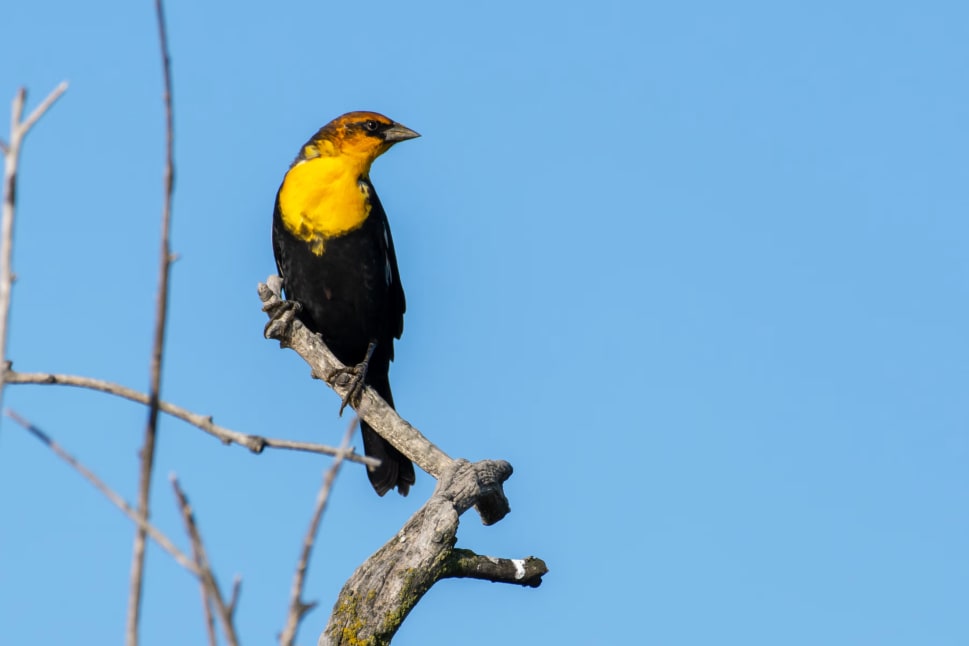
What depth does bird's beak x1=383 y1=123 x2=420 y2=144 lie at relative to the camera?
6609 millimetres

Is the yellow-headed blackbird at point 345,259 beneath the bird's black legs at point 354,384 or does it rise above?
above

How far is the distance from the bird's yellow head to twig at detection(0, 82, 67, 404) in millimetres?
5112

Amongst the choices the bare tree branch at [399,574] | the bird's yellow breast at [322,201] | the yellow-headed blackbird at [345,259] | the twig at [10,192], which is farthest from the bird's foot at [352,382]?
the twig at [10,192]

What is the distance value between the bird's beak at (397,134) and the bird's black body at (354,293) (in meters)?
0.34

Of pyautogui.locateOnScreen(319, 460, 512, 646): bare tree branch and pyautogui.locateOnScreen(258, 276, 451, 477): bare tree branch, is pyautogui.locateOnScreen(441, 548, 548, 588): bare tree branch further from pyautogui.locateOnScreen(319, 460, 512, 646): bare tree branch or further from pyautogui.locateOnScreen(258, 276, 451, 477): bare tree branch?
pyautogui.locateOnScreen(258, 276, 451, 477): bare tree branch

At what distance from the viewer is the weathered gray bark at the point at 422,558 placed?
379 cm

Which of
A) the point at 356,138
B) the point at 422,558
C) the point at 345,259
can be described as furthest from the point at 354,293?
the point at 422,558

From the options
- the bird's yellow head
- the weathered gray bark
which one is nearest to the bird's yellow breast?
the bird's yellow head

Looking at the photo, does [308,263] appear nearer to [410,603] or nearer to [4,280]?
[410,603]

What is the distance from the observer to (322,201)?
6.20 m

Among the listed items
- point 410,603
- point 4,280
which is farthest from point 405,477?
point 4,280

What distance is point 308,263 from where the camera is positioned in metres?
6.13

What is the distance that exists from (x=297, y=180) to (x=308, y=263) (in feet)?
1.61

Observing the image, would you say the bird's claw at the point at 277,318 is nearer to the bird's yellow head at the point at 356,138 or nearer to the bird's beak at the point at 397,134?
the bird's yellow head at the point at 356,138
